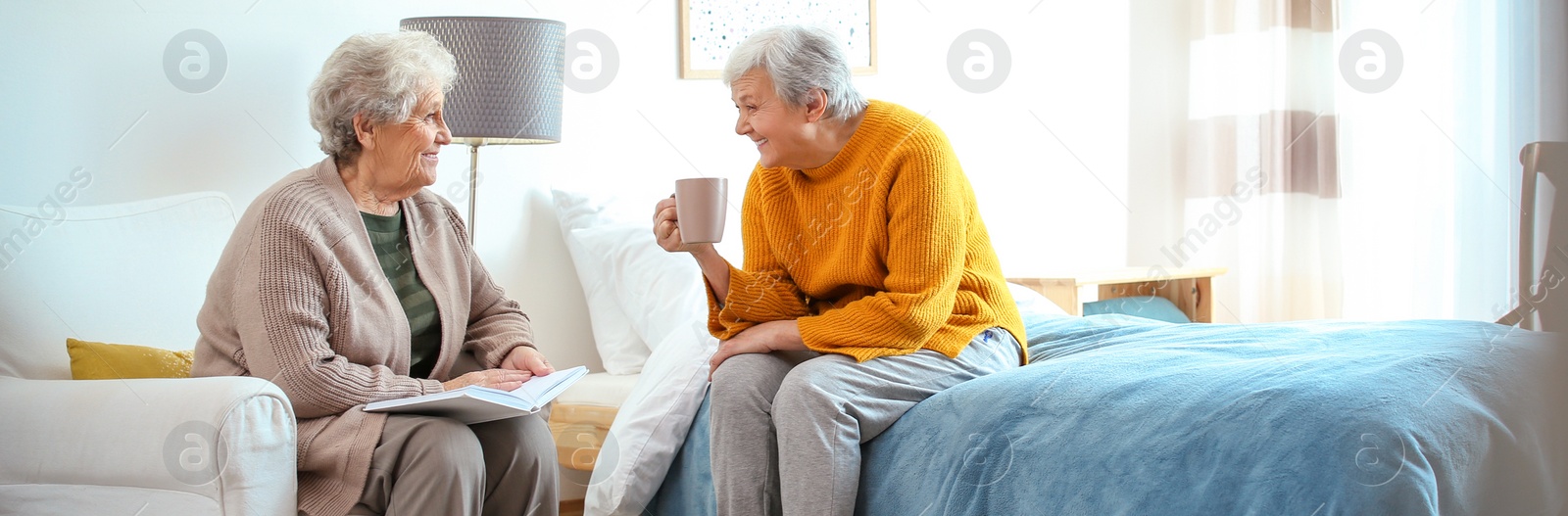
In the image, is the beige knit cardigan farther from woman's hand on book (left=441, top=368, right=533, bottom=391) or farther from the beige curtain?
the beige curtain

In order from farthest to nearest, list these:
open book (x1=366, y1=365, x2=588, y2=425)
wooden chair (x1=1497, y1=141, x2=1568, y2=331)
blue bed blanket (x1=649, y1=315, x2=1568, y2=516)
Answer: open book (x1=366, y1=365, x2=588, y2=425) < blue bed blanket (x1=649, y1=315, x2=1568, y2=516) < wooden chair (x1=1497, y1=141, x2=1568, y2=331)

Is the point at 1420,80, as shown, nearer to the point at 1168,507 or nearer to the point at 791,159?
the point at 791,159

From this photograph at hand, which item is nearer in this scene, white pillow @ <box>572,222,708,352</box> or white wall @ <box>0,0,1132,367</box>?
white wall @ <box>0,0,1132,367</box>

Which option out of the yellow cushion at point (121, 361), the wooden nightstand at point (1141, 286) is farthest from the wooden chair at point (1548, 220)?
the wooden nightstand at point (1141, 286)

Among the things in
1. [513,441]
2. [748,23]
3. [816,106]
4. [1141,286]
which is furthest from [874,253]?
[1141,286]

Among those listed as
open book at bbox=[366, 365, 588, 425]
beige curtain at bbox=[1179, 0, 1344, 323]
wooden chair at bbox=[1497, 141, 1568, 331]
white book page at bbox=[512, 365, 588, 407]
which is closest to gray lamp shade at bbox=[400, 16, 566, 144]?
white book page at bbox=[512, 365, 588, 407]

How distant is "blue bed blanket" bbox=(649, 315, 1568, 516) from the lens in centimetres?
107

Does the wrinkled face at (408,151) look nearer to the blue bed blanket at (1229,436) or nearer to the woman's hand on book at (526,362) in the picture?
the woman's hand on book at (526,362)

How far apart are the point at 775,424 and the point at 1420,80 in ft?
7.36

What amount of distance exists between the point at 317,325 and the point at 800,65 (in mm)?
816

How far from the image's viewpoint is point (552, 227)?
2.73m

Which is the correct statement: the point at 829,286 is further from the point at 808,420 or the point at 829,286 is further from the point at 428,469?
the point at 428,469

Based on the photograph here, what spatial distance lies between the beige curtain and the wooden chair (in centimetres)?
291

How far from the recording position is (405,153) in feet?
5.31
